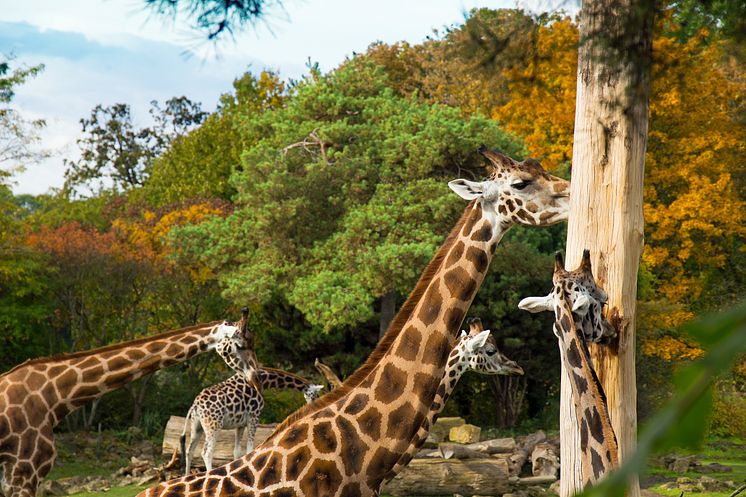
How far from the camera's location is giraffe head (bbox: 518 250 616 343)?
14.2 feet

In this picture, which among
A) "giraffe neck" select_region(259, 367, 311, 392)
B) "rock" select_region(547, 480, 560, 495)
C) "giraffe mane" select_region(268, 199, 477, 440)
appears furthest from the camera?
"rock" select_region(547, 480, 560, 495)

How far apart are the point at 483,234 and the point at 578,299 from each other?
86 cm

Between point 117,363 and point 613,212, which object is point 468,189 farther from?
point 117,363

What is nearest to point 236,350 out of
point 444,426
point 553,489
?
point 553,489

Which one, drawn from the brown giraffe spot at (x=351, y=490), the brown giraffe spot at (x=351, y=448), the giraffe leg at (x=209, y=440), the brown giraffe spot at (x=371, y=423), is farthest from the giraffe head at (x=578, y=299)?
the giraffe leg at (x=209, y=440)

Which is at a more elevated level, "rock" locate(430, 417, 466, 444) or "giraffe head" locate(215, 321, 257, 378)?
"giraffe head" locate(215, 321, 257, 378)

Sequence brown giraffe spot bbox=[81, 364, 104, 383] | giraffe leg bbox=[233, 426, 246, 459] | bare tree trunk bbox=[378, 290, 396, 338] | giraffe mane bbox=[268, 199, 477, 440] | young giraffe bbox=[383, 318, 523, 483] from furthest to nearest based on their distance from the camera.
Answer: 1. bare tree trunk bbox=[378, 290, 396, 338]
2. giraffe leg bbox=[233, 426, 246, 459]
3. young giraffe bbox=[383, 318, 523, 483]
4. brown giraffe spot bbox=[81, 364, 104, 383]
5. giraffe mane bbox=[268, 199, 477, 440]

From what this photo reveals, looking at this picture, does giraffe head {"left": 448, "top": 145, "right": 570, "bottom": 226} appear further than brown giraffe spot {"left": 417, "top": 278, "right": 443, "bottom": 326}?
Yes

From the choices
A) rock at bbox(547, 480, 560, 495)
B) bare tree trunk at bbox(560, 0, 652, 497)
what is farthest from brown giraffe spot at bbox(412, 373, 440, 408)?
rock at bbox(547, 480, 560, 495)

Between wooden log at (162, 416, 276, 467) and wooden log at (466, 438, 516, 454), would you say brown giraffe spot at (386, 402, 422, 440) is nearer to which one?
wooden log at (162, 416, 276, 467)

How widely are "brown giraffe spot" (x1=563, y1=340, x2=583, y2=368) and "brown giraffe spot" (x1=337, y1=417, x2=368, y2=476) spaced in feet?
3.65

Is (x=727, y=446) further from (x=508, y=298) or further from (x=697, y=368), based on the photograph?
(x=697, y=368)

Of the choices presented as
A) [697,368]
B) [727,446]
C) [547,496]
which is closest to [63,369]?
[697,368]

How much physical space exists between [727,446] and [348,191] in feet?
28.5
